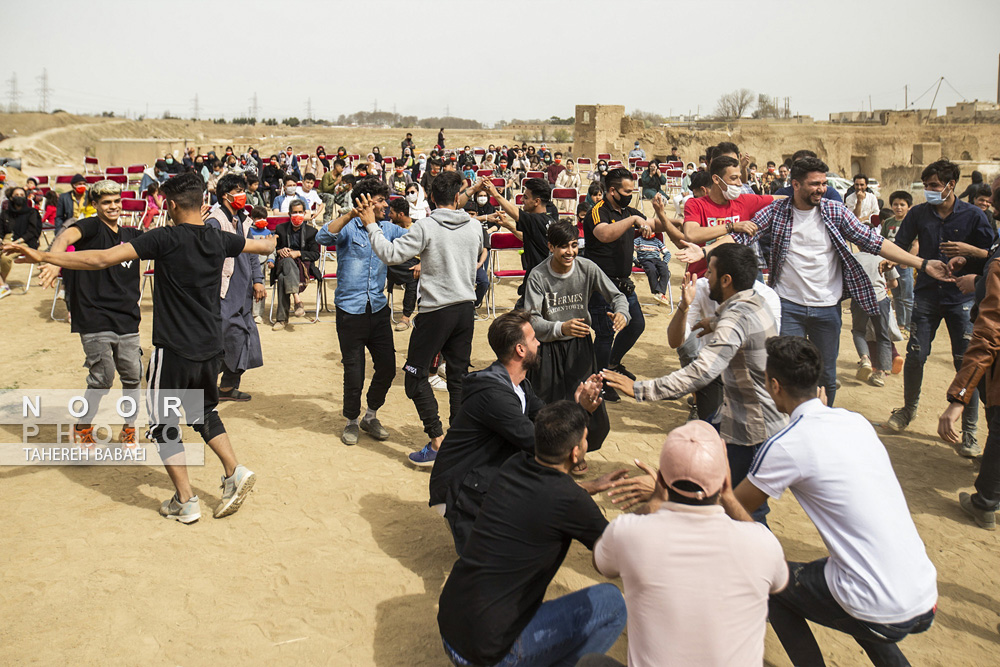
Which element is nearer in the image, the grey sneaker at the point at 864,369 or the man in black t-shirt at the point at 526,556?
the man in black t-shirt at the point at 526,556

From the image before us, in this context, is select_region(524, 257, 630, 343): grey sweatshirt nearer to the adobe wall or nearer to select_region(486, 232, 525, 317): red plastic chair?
select_region(486, 232, 525, 317): red plastic chair

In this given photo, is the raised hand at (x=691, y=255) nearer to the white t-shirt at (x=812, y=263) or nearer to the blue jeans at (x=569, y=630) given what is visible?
the white t-shirt at (x=812, y=263)

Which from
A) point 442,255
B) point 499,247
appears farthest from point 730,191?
point 499,247

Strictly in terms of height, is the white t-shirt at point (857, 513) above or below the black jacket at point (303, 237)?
below

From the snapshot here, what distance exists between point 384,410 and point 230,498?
2.22 meters

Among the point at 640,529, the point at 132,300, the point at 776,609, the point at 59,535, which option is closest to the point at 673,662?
the point at 640,529

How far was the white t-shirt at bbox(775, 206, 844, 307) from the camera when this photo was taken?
16.4 feet

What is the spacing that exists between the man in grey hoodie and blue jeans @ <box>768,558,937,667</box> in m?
3.01

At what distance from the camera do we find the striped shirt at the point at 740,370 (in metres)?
3.69

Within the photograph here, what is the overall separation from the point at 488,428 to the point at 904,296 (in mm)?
7170

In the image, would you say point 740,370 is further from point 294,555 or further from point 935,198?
point 935,198

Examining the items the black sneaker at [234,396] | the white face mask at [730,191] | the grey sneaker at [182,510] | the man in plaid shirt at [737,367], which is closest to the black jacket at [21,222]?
the black sneaker at [234,396]

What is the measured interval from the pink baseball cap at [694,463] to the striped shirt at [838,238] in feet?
10.5

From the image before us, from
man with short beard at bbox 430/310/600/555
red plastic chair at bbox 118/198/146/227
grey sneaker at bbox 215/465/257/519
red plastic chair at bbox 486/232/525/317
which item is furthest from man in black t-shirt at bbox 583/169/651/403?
red plastic chair at bbox 118/198/146/227
